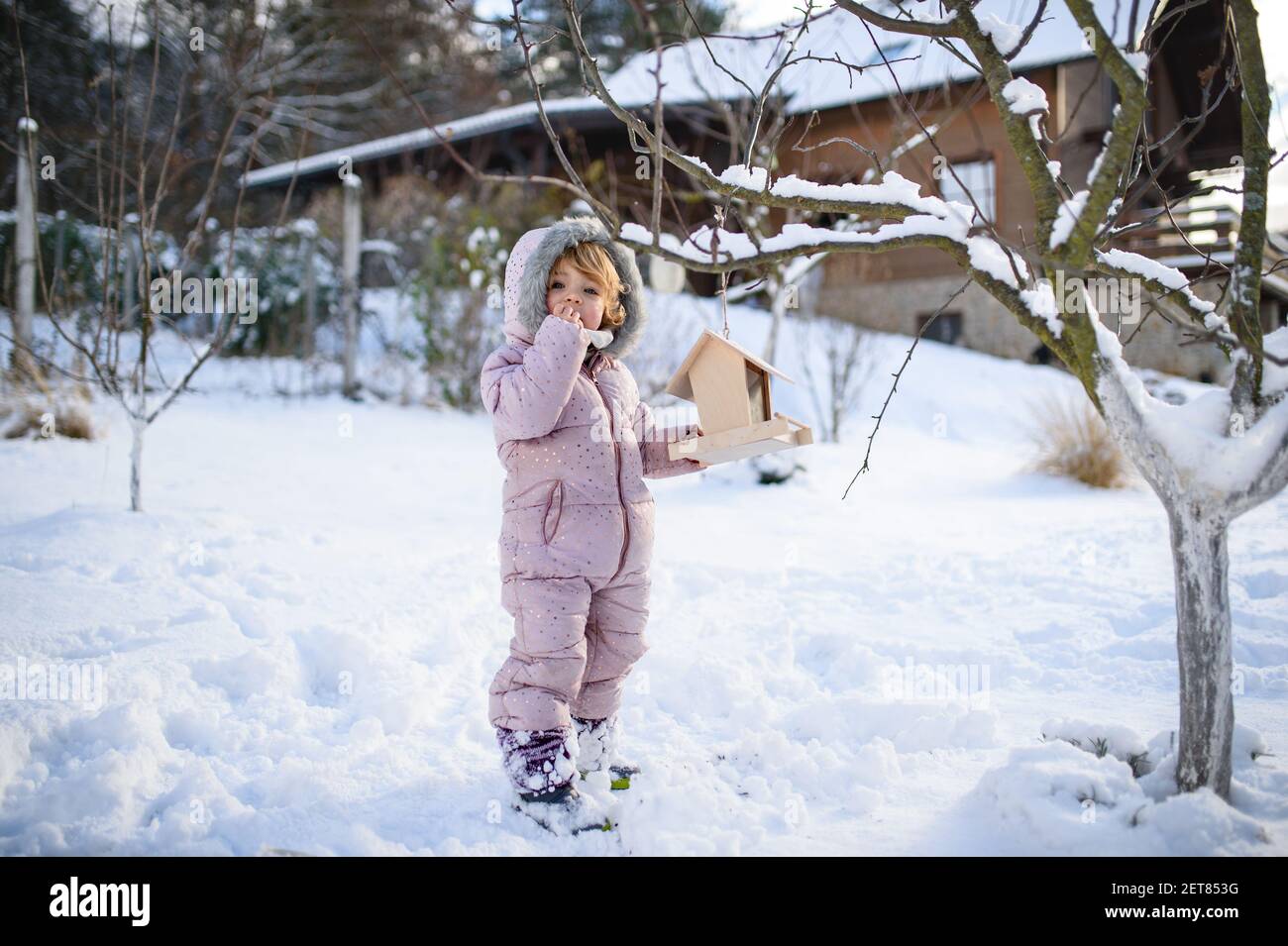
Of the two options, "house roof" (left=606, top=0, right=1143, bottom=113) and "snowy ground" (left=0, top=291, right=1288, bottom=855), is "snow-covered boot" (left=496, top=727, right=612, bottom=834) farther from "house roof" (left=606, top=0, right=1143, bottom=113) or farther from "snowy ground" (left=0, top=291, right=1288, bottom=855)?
"house roof" (left=606, top=0, right=1143, bottom=113)

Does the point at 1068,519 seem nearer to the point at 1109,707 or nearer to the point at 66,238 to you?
the point at 1109,707

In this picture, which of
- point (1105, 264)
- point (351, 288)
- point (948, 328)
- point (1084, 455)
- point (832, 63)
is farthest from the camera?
point (948, 328)

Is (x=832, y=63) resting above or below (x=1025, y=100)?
above

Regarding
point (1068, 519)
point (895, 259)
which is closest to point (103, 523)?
point (1068, 519)

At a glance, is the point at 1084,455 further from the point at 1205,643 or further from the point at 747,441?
the point at 747,441

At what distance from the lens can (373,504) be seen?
545 centimetres

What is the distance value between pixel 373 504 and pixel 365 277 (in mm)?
6224

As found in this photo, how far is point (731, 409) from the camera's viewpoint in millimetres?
2191

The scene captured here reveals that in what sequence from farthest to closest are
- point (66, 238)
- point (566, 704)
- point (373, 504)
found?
1. point (66, 238)
2. point (373, 504)
3. point (566, 704)

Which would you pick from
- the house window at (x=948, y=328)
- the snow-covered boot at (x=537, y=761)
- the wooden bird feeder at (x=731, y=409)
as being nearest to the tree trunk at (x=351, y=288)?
the wooden bird feeder at (x=731, y=409)

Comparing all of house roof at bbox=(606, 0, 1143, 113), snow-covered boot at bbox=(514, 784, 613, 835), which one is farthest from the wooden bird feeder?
house roof at bbox=(606, 0, 1143, 113)

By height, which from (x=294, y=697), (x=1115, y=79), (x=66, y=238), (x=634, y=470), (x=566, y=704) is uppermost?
(x=66, y=238)

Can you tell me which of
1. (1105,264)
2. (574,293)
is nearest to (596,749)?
(574,293)

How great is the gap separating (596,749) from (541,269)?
4.27 ft
